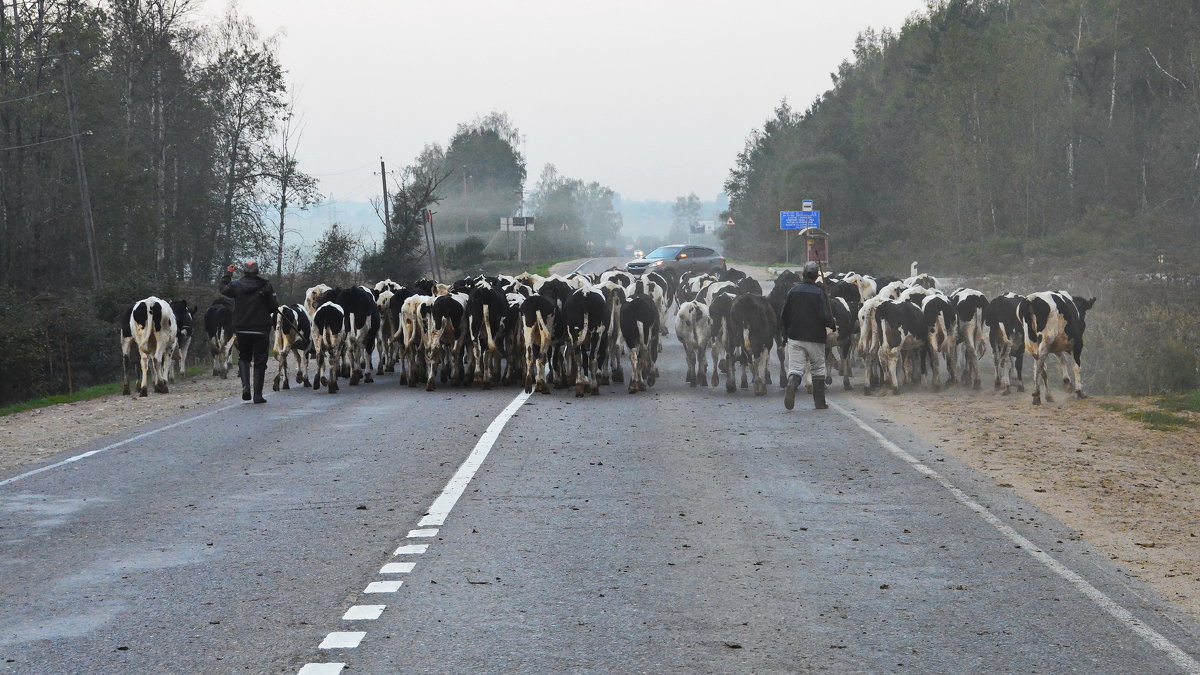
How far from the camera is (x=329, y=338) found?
22047mm

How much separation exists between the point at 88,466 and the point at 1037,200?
59460 millimetres

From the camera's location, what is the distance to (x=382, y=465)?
13.1 meters

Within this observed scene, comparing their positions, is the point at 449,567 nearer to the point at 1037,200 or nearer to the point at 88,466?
the point at 88,466

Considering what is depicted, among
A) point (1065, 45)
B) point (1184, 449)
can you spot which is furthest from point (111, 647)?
point (1065, 45)

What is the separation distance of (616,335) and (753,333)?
305cm

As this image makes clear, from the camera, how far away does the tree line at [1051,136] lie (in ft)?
190

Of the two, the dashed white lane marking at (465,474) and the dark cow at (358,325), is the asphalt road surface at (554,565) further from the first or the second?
the dark cow at (358,325)

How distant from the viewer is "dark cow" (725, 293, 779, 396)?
20047 mm

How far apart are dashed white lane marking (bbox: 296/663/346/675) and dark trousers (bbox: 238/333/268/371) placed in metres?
14.5

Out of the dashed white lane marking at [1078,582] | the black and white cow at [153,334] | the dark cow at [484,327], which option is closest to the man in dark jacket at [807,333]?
the dashed white lane marking at [1078,582]

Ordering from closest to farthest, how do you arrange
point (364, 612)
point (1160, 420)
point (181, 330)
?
point (364, 612)
point (1160, 420)
point (181, 330)

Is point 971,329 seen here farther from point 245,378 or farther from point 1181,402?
point 245,378

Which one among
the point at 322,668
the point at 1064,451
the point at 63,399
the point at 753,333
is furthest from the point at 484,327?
the point at 322,668

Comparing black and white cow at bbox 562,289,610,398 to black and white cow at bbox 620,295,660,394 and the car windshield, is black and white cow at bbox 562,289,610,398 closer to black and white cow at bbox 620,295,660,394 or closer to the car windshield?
black and white cow at bbox 620,295,660,394
